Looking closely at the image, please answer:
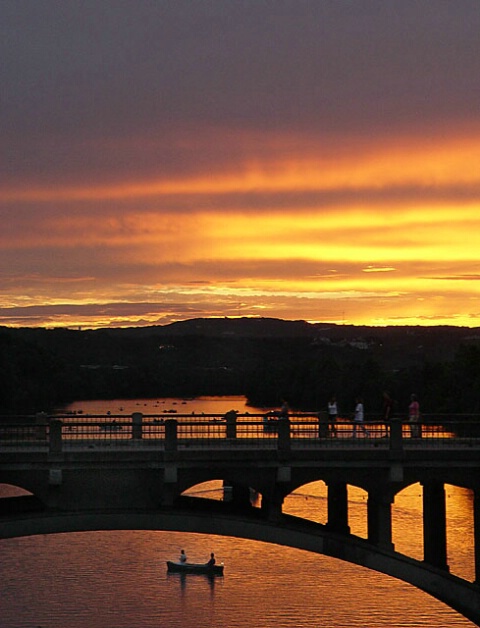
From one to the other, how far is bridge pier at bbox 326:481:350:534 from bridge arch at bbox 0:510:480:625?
1.68ft

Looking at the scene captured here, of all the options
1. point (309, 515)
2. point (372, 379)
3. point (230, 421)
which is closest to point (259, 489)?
point (230, 421)

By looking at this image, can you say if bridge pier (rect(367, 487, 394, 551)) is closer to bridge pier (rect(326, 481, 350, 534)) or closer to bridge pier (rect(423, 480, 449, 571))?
bridge pier (rect(326, 481, 350, 534))

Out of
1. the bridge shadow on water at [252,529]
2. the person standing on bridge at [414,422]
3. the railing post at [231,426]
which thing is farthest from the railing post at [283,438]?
the person standing on bridge at [414,422]

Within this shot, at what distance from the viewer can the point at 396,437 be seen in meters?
32.3

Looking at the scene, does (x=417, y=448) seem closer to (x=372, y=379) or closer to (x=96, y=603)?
(x=96, y=603)

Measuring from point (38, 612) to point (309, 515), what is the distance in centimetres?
1831

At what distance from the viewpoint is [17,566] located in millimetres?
67562

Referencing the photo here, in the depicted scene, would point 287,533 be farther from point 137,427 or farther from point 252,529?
point 137,427

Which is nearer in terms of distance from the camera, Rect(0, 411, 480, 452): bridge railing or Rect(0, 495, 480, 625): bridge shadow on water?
Rect(0, 495, 480, 625): bridge shadow on water

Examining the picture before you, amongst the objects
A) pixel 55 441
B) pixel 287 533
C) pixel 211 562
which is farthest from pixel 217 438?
pixel 211 562

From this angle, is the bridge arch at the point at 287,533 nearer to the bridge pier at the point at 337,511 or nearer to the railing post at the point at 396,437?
the bridge pier at the point at 337,511

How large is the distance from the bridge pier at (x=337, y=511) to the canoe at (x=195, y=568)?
1311 inches

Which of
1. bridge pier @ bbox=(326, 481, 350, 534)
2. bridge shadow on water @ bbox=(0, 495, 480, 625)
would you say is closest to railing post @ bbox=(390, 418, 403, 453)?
bridge pier @ bbox=(326, 481, 350, 534)

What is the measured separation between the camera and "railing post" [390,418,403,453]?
32.2 meters
